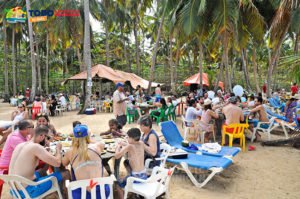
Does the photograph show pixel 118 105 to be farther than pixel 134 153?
Yes

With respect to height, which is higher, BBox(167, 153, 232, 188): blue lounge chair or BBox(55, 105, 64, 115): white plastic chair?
BBox(55, 105, 64, 115): white plastic chair

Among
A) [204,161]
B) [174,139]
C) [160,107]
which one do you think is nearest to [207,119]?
[174,139]

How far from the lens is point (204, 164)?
4.84 metres

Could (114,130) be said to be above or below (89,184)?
above

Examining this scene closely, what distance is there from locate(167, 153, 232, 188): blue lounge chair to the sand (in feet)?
0.58

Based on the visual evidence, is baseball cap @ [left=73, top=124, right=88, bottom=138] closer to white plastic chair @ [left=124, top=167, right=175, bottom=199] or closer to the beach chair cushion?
white plastic chair @ [left=124, top=167, right=175, bottom=199]

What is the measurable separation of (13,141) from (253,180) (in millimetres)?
4230

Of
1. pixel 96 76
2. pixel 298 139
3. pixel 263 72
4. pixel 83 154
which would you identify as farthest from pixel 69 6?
pixel 263 72

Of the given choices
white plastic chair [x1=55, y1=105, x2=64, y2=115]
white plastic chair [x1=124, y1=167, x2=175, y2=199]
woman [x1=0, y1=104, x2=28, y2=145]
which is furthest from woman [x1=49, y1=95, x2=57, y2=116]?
white plastic chair [x1=124, y1=167, x2=175, y2=199]

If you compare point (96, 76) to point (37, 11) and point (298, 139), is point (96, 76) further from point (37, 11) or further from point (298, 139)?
point (298, 139)

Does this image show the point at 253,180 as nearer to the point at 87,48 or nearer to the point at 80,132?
the point at 80,132

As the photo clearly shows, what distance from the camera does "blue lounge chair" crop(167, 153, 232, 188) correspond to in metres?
4.68

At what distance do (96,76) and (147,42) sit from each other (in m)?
21.8

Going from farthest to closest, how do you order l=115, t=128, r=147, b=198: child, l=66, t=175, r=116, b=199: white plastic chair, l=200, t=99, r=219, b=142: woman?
l=200, t=99, r=219, b=142: woman < l=115, t=128, r=147, b=198: child < l=66, t=175, r=116, b=199: white plastic chair
